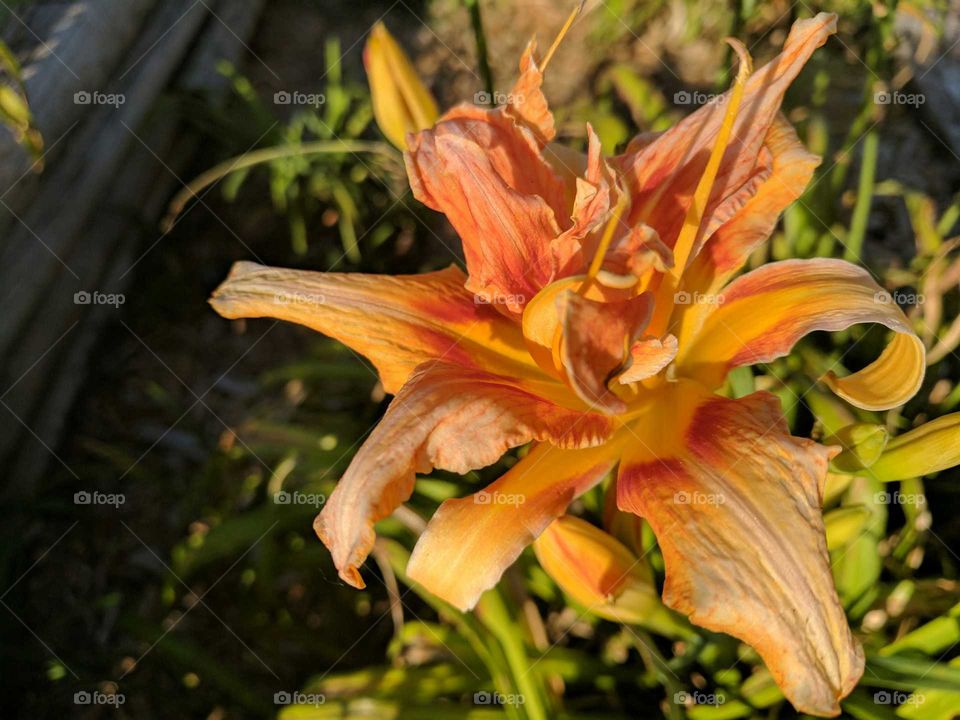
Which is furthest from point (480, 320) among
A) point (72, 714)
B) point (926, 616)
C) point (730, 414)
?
point (72, 714)

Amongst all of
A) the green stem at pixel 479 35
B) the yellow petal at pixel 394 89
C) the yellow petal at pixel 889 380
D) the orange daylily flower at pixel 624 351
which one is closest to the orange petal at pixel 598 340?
the orange daylily flower at pixel 624 351

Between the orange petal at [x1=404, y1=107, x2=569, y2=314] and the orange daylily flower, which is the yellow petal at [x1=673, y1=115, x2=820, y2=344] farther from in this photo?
the orange petal at [x1=404, y1=107, x2=569, y2=314]

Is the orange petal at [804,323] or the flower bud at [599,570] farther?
the flower bud at [599,570]

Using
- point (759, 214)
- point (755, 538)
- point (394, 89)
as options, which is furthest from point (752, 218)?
point (394, 89)

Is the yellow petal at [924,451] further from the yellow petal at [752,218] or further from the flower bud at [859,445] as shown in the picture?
the yellow petal at [752,218]

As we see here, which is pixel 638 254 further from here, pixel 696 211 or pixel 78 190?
pixel 78 190

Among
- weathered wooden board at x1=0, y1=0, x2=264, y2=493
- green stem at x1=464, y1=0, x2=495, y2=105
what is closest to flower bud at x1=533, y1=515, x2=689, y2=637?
green stem at x1=464, y1=0, x2=495, y2=105
